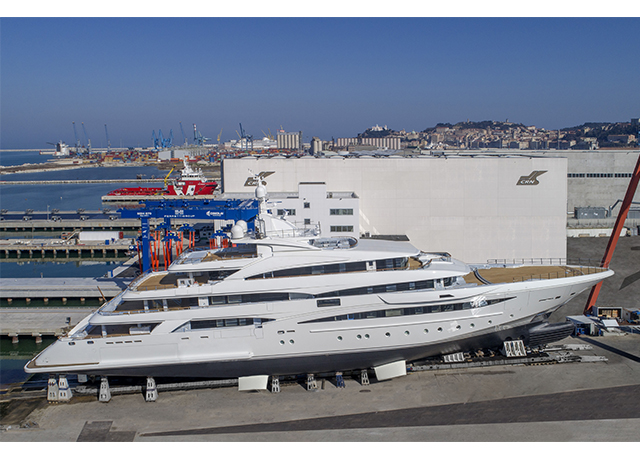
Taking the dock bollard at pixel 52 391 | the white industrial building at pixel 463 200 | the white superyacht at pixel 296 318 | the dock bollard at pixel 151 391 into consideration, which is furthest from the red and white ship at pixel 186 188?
the dock bollard at pixel 151 391

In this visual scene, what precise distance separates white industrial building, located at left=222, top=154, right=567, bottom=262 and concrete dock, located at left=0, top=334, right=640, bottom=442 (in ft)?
39.7

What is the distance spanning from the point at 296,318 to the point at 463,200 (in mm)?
15080

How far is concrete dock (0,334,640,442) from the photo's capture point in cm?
975

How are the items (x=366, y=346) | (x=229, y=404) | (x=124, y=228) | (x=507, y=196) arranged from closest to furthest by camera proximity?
(x=229, y=404)
(x=366, y=346)
(x=507, y=196)
(x=124, y=228)

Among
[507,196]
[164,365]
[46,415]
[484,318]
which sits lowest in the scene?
[46,415]

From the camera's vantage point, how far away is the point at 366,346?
479 inches

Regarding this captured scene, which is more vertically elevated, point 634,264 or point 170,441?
point 634,264

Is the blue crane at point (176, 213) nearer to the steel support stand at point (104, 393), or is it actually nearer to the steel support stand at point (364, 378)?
the steel support stand at point (104, 393)

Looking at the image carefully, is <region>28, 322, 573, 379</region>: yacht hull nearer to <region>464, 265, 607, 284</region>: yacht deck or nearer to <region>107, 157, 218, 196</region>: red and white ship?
<region>464, 265, 607, 284</region>: yacht deck

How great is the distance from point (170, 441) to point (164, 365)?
2.53 metres

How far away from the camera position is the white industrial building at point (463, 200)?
2389 centimetres

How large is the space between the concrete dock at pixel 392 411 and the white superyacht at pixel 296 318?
0.77 metres

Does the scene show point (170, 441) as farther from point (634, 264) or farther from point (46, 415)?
point (634, 264)

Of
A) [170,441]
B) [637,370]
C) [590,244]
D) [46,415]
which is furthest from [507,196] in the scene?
[46,415]
